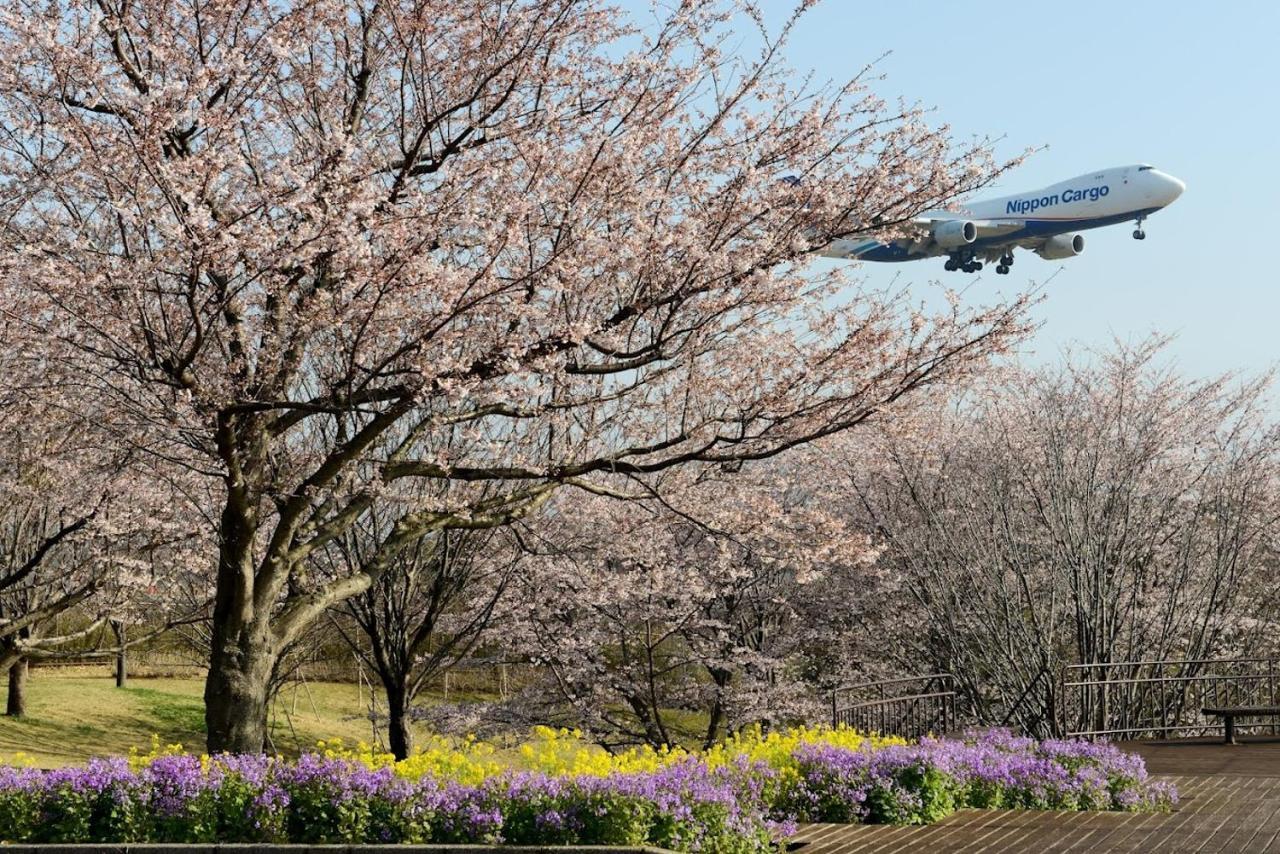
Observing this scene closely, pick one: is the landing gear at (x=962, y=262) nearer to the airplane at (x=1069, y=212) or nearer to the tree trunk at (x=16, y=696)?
the airplane at (x=1069, y=212)

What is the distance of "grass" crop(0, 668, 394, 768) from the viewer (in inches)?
1025

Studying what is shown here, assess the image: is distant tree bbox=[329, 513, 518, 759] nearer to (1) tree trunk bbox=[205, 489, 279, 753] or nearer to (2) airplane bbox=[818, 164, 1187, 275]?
(1) tree trunk bbox=[205, 489, 279, 753]

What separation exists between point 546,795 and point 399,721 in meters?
7.39

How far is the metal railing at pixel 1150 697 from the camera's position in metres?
15.7

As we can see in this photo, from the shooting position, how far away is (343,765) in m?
8.23

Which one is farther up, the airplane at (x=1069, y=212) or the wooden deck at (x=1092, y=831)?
the airplane at (x=1069, y=212)

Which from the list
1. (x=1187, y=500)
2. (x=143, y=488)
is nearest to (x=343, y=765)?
(x=143, y=488)

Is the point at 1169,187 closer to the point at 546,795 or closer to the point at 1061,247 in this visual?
the point at 1061,247

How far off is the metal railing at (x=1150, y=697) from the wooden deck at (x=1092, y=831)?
15.7 ft

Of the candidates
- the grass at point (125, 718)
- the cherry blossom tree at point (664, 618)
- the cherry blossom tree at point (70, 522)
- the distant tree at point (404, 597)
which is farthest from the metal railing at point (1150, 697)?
the grass at point (125, 718)

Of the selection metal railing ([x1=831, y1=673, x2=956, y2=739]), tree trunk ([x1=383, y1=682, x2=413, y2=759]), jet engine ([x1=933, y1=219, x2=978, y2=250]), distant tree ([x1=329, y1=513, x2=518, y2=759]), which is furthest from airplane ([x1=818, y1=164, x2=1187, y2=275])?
tree trunk ([x1=383, y1=682, x2=413, y2=759])

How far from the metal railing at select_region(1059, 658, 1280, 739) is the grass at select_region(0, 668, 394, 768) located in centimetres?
1422

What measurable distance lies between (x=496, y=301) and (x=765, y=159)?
2687 mm

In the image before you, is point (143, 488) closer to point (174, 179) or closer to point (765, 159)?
point (174, 179)
